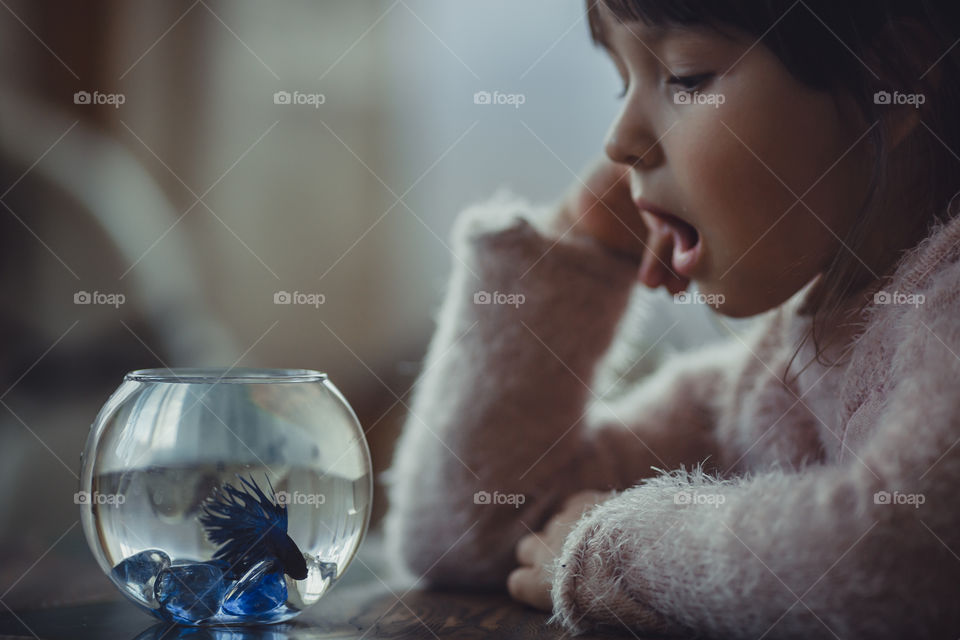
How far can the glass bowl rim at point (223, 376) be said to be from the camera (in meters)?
0.54

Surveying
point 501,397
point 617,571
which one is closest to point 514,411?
point 501,397

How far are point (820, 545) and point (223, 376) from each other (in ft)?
1.22

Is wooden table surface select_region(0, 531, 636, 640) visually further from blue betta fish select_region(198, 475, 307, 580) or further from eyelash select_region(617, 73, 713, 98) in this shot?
eyelash select_region(617, 73, 713, 98)

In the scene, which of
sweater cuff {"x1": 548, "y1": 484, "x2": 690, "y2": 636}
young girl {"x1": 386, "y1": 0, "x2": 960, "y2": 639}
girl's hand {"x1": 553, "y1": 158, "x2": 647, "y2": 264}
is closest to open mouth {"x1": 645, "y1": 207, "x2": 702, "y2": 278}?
young girl {"x1": 386, "y1": 0, "x2": 960, "y2": 639}

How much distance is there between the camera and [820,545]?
1.41 ft

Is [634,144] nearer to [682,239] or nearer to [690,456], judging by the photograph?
[682,239]

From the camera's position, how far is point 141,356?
4.03ft

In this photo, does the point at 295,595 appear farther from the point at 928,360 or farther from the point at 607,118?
the point at 607,118

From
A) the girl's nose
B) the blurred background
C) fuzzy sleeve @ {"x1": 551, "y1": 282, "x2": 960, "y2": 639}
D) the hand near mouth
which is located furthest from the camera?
the blurred background

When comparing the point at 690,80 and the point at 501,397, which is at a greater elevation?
the point at 690,80

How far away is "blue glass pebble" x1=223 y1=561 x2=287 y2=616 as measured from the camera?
1.66 ft

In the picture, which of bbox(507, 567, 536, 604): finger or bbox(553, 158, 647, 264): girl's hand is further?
bbox(553, 158, 647, 264): girl's hand

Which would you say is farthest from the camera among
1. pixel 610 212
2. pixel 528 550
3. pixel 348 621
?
pixel 610 212

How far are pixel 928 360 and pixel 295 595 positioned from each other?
0.39 metres
